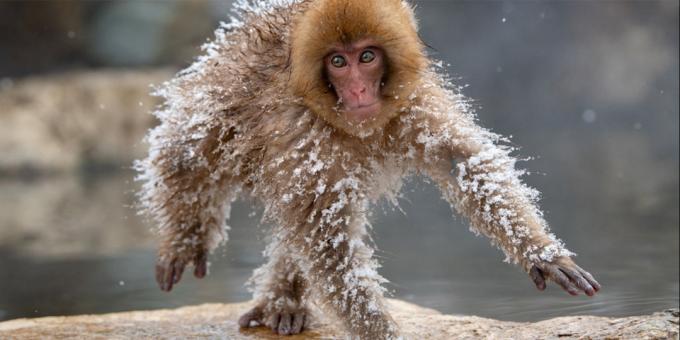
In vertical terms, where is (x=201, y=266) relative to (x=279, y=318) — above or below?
above

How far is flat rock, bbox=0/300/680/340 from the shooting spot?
3424 millimetres

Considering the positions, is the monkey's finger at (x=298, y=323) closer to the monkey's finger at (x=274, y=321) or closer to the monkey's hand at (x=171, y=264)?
the monkey's finger at (x=274, y=321)

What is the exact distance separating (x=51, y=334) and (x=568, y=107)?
47.0ft

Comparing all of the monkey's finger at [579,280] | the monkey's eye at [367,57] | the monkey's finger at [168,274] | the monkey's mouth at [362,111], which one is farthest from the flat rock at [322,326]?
the monkey's eye at [367,57]

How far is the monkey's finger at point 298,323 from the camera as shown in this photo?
4.18 metres

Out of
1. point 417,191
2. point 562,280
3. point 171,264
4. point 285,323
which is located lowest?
point 285,323


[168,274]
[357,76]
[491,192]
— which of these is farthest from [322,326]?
[357,76]

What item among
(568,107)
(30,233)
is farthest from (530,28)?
(30,233)

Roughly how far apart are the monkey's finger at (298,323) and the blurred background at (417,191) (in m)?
1.89

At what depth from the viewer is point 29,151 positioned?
14.5 m

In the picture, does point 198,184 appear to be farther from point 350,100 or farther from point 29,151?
point 29,151

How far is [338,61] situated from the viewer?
3.21 metres

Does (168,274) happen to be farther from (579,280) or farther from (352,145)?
(579,280)

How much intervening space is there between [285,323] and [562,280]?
4.75ft
